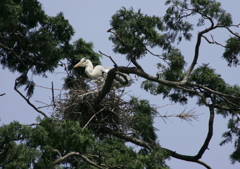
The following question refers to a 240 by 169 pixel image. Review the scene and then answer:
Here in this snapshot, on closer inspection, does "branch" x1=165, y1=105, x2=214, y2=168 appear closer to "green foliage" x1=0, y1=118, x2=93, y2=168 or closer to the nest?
the nest

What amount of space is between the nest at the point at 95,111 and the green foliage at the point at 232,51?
164cm

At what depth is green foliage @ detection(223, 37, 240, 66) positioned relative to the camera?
19.5ft

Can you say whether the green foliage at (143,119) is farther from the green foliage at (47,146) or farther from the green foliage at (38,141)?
the green foliage at (38,141)

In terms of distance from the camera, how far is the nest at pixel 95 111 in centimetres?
659

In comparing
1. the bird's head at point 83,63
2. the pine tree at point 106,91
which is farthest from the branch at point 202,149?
the bird's head at point 83,63

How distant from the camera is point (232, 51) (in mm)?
6012

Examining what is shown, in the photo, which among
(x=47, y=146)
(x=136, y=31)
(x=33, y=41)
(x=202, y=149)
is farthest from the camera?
(x=33, y=41)

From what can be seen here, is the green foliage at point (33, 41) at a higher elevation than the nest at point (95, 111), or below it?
higher

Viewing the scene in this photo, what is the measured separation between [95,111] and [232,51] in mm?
2134

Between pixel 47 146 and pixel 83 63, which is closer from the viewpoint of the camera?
pixel 47 146

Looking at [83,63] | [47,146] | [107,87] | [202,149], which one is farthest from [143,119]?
[83,63]

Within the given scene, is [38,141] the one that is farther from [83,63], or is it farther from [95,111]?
[83,63]

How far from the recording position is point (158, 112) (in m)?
6.52

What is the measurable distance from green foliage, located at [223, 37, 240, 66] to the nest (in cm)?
164
